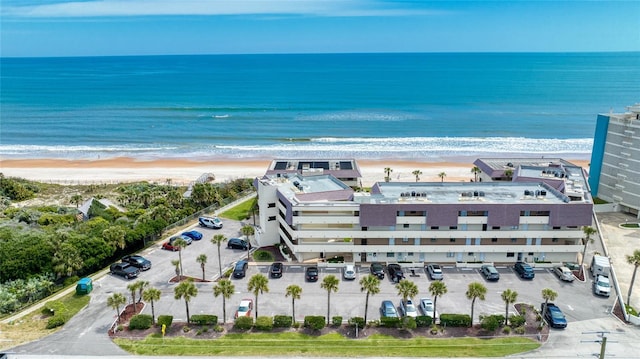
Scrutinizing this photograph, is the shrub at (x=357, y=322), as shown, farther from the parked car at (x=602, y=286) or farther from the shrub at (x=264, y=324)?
the parked car at (x=602, y=286)

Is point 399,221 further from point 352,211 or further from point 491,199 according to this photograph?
point 491,199

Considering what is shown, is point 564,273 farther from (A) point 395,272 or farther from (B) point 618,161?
(B) point 618,161

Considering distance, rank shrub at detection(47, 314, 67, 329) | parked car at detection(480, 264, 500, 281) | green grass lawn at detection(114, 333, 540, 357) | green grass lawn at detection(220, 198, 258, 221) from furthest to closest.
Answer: green grass lawn at detection(220, 198, 258, 221) < parked car at detection(480, 264, 500, 281) < shrub at detection(47, 314, 67, 329) < green grass lawn at detection(114, 333, 540, 357)

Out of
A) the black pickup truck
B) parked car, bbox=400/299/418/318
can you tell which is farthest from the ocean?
parked car, bbox=400/299/418/318

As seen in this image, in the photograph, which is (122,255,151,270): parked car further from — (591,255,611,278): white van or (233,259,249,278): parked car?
(591,255,611,278): white van

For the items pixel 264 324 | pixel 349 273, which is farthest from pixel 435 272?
pixel 264 324
